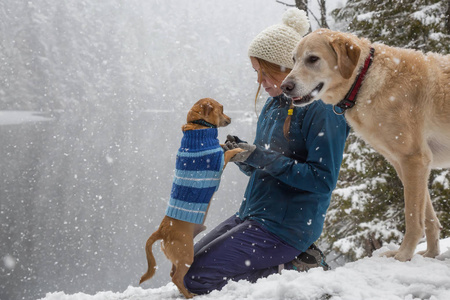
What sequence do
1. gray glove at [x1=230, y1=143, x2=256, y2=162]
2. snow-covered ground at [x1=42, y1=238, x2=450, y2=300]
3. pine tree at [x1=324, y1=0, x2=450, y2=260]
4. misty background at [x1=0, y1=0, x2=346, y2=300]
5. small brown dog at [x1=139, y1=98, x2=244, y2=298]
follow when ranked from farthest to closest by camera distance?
misty background at [x1=0, y1=0, x2=346, y2=300] < pine tree at [x1=324, y1=0, x2=450, y2=260] < gray glove at [x1=230, y1=143, x2=256, y2=162] < small brown dog at [x1=139, y1=98, x2=244, y2=298] < snow-covered ground at [x1=42, y1=238, x2=450, y2=300]

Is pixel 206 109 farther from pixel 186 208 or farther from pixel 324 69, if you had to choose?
pixel 324 69

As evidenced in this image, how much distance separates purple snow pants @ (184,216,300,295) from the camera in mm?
2662

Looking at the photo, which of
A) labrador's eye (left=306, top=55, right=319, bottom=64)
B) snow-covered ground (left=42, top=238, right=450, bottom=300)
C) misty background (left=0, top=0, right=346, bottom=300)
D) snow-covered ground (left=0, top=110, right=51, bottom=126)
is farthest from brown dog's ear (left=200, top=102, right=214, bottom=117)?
snow-covered ground (left=0, top=110, right=51, bottom=126)

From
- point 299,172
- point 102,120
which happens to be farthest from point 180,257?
point 102,120

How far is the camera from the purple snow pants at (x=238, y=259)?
2662 mm

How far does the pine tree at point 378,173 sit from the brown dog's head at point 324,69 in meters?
4.98

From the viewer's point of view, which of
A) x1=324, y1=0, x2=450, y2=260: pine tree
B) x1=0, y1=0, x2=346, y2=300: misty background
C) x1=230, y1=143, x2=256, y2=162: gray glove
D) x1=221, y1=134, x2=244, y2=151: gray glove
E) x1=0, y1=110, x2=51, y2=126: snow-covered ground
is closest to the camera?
x1=230, y1=143, x2=256, y2=162: gray glove

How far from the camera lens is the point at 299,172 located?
2586 mm

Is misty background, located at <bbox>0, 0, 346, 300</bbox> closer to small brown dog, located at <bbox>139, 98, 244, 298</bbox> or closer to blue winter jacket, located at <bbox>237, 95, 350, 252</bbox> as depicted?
blue winter jacket, located at <bbox>237, 95, 350, 252</bbox>

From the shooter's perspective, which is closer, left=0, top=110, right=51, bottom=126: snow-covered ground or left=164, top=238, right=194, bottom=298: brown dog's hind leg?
left=164, top=238, right=194, bottom=298: brown dog's hind leg

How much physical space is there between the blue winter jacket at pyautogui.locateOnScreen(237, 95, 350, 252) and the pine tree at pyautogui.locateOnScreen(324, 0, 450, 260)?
474 centimetres

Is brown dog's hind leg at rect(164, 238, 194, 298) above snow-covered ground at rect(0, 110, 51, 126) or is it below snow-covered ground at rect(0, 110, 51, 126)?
above

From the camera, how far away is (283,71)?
298cm

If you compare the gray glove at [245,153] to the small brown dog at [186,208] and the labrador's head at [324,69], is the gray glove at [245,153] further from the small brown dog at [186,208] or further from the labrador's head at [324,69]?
the labrador's head at [324,69]
